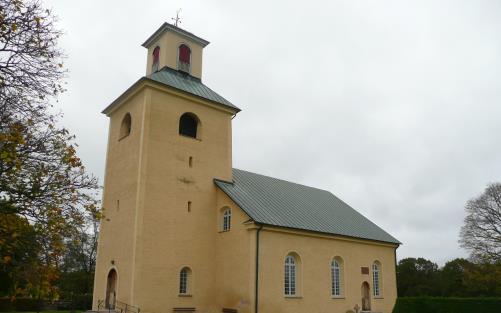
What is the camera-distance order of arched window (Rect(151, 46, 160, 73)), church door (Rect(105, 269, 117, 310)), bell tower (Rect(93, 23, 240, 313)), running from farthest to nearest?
arched window (Rect(151, 46, 160, 73)) → church door (Rect(105, 269, 117, 310)) → bell tower (Rect(93, 23, 240, 313))

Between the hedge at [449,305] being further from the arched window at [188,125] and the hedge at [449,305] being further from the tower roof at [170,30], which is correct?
the tower roof at [170,30]

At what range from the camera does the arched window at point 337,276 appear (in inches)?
992

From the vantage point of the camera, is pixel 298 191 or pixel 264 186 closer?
pixel 264 186

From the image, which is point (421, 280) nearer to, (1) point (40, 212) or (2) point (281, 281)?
(2) point (281, 281)

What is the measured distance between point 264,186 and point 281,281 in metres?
7.56

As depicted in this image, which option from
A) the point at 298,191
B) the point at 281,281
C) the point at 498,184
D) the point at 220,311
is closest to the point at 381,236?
the point at 298,191

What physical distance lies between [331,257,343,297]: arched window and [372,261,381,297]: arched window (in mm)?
3459

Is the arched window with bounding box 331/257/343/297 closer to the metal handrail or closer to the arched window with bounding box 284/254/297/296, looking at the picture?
the arched window with bounding box 284/254/297/296

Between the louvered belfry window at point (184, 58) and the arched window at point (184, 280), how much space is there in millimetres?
11834

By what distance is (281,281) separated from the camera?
2202 centimetres

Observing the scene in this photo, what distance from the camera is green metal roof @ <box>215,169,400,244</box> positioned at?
2338 cm

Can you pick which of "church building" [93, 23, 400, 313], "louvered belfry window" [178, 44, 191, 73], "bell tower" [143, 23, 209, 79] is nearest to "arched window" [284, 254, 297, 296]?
"church building" [93, 23, 400, 313]

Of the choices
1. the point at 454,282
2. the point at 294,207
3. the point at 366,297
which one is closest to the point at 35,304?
the point at 294,207

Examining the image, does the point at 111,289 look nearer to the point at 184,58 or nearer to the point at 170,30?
the point at 184,58
